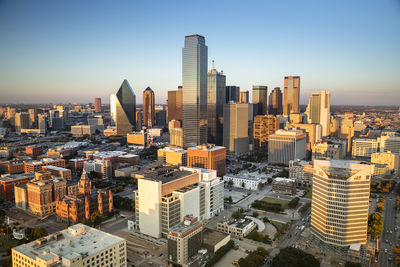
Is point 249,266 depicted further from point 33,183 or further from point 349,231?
point 33,183

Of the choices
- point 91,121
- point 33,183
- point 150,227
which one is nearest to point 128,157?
point 33,183

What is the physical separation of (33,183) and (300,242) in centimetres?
4223

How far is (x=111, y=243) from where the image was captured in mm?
27641

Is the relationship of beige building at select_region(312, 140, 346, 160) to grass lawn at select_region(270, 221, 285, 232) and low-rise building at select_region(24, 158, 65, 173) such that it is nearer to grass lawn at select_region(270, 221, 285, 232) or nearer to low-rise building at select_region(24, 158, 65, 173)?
grass lawn at select_region(270, 221, 285, 232)

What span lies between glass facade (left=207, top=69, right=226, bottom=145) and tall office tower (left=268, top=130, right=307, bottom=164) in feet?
89.1

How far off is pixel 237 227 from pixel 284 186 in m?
22.3

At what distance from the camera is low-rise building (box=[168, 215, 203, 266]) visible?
1275 inches

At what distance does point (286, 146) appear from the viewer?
8388 centimetres

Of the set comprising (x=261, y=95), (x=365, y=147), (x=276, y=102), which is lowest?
(x=365, y=147)

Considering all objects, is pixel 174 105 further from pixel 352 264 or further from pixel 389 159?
pixel 352 264

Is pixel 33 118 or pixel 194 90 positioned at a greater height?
pixel 194 90

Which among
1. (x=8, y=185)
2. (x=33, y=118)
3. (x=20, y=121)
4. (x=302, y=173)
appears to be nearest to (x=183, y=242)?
(x=8, y=185)

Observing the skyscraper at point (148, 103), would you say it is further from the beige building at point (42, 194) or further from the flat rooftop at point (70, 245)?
the flat rooftop at point (70, 245)

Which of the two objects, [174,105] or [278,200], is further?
[174,105]
